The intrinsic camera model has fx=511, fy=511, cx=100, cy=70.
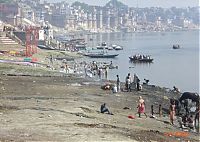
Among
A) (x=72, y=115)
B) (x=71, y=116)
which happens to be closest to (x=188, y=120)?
(x=72, y=115)

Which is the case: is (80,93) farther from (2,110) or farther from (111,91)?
(2,110)

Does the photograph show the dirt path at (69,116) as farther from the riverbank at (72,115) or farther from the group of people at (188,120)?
the group of people at (188,120)

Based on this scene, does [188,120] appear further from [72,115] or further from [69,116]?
[69,116]

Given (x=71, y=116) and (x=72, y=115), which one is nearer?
(x=71, y=116)

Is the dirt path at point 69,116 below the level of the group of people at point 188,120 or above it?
above

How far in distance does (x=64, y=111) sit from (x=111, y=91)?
12.0 m

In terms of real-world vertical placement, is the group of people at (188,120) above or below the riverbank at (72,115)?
below

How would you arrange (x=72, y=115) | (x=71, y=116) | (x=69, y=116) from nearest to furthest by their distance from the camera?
1. (x=69, y=116)
2. (x=71, y=116)
3. (x=72, y=115)

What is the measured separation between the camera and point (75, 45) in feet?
372

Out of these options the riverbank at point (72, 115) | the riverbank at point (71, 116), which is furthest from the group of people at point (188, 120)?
the riverbank at point (72, 115)

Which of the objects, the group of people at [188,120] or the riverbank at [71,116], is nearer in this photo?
the riverbank at [71,116]

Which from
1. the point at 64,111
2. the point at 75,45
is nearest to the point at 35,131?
the point at 64,111

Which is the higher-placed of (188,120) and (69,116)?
(69,116)

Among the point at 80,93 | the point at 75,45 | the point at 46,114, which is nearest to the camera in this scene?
the point at 46,114
